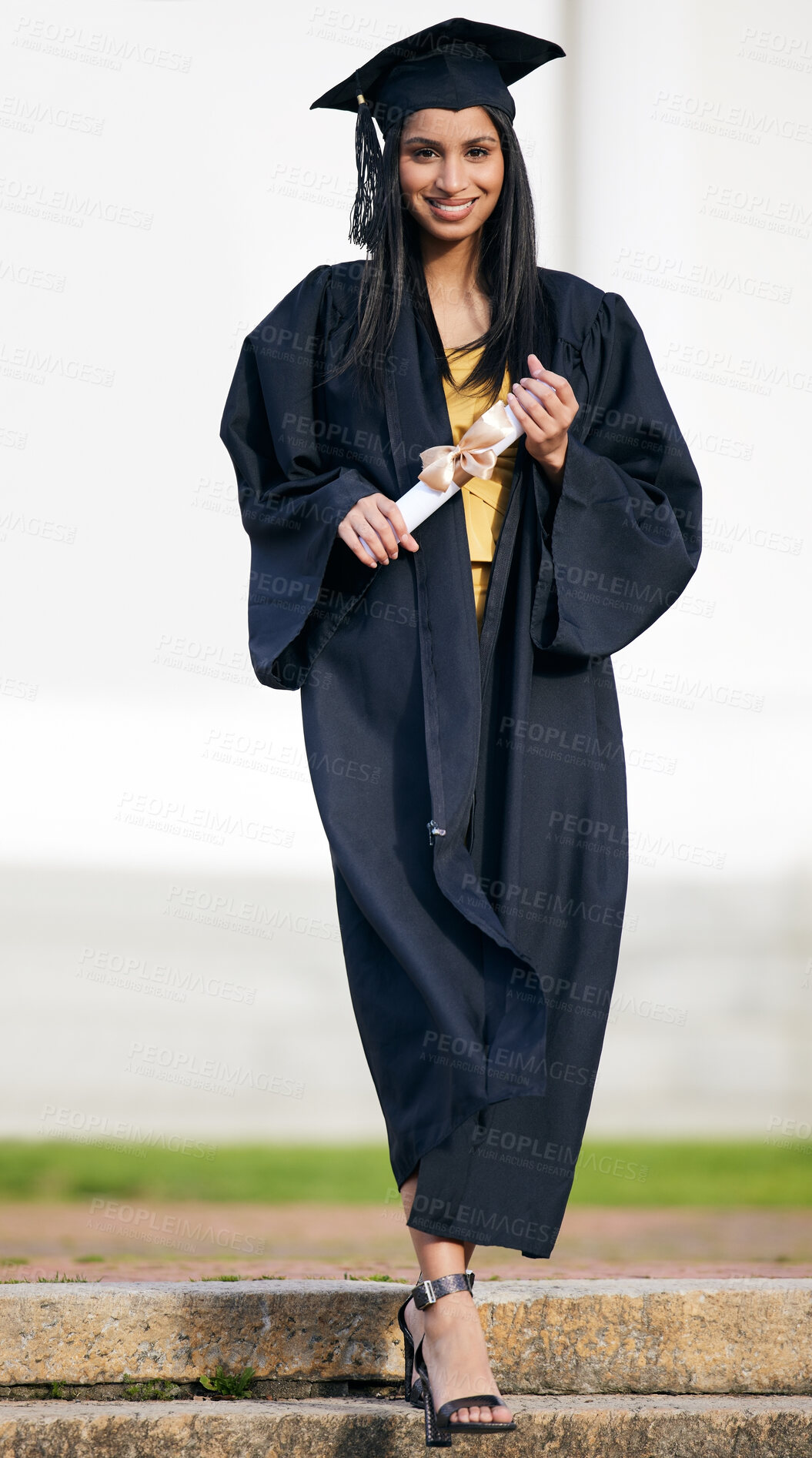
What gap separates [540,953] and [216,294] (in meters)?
5.40

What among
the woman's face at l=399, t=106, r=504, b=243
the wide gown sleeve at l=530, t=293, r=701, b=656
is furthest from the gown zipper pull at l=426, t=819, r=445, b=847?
the woman's face at l=399, t=106, r=504, b=243

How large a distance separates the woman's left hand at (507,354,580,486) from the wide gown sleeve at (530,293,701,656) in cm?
7

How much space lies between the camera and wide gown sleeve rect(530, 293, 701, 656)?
8.01 ft

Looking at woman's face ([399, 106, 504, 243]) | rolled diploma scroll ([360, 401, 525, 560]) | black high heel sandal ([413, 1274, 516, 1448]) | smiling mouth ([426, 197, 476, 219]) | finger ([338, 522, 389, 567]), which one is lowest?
black high heel sandal ([413, 1274, 516, 1448])

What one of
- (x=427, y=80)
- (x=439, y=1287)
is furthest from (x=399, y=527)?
(x=439, y=1287)

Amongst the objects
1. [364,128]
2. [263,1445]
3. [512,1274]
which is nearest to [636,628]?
[364,128]

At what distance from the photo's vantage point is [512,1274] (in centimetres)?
441

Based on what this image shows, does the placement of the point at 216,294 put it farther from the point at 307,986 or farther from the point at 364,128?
the point at 364,128

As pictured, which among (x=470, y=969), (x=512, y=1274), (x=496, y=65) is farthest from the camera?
(x=512, y=1274)

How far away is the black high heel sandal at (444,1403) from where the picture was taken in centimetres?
216

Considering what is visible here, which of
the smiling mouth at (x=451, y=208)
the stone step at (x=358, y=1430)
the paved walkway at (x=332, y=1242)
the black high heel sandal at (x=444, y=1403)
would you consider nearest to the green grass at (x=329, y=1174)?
the paved walkway at (x=332, y=1242)

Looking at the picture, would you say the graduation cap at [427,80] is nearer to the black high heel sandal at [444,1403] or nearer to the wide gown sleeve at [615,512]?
the wide gown sleeve at [615,512]

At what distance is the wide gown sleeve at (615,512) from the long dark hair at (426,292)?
0.12 meters

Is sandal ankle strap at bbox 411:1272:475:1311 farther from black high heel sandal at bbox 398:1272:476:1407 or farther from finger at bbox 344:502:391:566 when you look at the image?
finger at bbox 344:502:391:566
